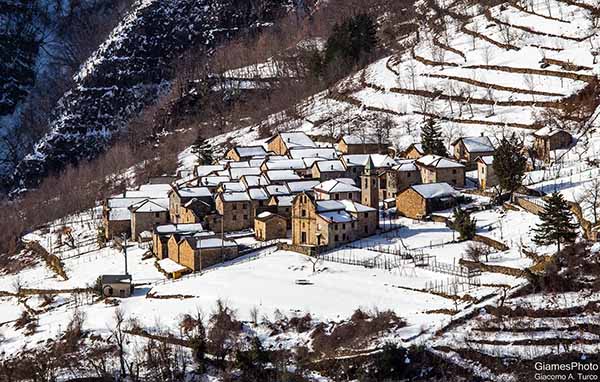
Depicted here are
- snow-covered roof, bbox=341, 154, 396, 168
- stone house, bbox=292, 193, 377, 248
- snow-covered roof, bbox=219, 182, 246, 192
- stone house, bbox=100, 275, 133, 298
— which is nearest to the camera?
stone house, bbox=100, 275, 133, 298

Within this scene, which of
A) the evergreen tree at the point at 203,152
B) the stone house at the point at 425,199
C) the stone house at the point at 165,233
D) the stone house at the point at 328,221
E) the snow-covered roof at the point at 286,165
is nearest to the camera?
the stone house at the point at 328,221

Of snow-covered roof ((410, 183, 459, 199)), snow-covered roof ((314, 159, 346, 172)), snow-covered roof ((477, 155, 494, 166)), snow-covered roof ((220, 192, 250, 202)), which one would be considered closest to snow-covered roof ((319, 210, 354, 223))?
snow-covered roof ((410, 183, 459, 199))

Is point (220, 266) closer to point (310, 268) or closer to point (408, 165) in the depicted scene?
point (310, 268)

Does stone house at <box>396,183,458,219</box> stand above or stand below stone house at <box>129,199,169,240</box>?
above

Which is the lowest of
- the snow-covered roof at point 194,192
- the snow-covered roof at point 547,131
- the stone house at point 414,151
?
the snow-covered roof at point 194,192

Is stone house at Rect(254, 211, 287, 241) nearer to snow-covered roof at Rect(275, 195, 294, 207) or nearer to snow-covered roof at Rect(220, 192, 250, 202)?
snow-covered roof at Rect(275, 195, 294, 207)

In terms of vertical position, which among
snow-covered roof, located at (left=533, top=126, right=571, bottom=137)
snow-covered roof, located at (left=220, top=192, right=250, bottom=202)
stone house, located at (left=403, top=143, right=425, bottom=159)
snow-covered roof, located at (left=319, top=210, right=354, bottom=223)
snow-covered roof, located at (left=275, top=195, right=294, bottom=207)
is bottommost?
snow-covered roof, located at (left=319, top=210, right=354, bottom=223)

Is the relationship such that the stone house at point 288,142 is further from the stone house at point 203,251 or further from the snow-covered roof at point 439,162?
the stone house at point 203,251

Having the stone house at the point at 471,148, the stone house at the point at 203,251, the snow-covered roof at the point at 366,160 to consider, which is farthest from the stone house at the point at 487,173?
the stone house at the point at 203,251
